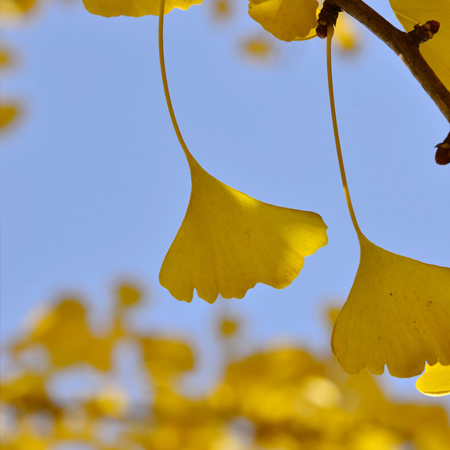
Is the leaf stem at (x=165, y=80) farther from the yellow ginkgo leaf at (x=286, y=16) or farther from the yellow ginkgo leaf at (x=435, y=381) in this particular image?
the yellow ginkgo leaf at (x=435, y=381)

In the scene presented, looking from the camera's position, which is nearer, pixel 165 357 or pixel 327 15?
pixel 327 15

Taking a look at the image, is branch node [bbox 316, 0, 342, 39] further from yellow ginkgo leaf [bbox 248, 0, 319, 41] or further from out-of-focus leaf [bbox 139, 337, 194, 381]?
out-of-focus leaf [bbox 139, 337, 194, 381]

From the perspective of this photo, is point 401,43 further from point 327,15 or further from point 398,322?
point 398,322

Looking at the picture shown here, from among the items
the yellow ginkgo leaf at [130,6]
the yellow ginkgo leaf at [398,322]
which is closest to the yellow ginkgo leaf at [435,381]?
the yellow ginkgo leaf at [398,322]

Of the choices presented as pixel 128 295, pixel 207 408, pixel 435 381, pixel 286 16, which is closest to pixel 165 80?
pixel 286 16

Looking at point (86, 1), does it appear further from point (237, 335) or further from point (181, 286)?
point (237, 335)

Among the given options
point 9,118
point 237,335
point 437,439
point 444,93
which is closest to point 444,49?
point 444,93
